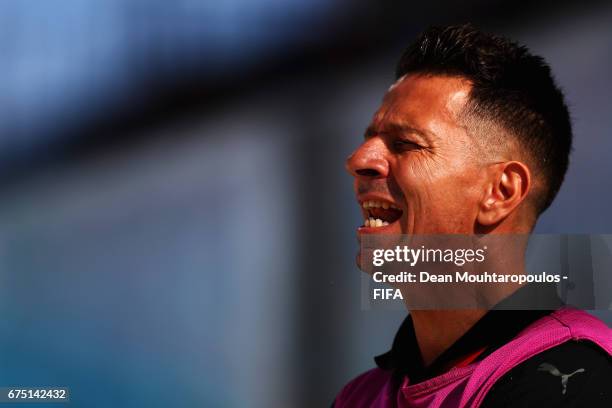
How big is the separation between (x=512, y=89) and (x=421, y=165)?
0.66 feet

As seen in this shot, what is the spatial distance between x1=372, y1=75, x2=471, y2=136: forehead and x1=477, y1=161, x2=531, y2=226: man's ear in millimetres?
105

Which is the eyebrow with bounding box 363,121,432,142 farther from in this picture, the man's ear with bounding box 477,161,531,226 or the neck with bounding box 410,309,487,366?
the neck with bounding box 410,309,487,366

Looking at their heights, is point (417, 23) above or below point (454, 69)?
above

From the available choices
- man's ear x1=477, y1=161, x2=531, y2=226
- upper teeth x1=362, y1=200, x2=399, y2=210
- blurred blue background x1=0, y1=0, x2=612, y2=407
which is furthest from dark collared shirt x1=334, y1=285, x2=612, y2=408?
blurred blue background x1=0, y1=0, x2=612, y2=407

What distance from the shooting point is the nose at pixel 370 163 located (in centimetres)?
131

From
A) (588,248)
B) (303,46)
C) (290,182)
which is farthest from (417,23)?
(588,248)

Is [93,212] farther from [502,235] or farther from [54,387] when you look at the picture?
[502,235]

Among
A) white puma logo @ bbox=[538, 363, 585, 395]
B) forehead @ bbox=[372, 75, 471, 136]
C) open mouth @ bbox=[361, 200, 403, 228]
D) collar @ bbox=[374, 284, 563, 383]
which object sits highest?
forehead @ bbox=[372, 75, 471, 136]

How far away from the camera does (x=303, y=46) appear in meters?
1.85

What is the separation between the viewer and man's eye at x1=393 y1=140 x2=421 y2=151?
1.29m

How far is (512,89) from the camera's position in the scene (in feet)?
4.23

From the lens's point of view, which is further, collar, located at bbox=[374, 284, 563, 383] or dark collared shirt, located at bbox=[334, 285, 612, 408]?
collar, located at bbox=[374, 284, 563, 383]

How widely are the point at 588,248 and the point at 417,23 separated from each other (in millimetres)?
677

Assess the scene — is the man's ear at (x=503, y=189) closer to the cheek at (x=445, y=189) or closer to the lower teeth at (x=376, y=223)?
the cheek at (x=445, y=189)
